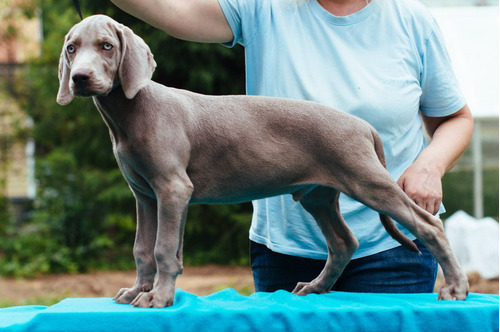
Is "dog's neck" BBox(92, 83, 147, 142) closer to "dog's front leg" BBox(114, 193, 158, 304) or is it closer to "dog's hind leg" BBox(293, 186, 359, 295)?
"dog's front leg" BBox(114, 193, 158, 304)

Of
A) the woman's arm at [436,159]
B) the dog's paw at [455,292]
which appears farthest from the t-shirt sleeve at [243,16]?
the dog's paw at [455,292]

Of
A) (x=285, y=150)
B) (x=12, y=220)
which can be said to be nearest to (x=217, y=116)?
(x=285, y=150)

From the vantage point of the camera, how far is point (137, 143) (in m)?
1.53

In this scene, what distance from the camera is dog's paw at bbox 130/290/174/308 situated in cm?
155

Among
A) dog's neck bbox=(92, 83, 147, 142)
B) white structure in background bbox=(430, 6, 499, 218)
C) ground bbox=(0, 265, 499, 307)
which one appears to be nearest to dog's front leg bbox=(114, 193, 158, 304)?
dog's neck bbox=(92, 83, 147, 142)

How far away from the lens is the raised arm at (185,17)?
183 cm

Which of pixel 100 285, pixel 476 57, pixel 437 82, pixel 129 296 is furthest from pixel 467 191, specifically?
pixel 129 296

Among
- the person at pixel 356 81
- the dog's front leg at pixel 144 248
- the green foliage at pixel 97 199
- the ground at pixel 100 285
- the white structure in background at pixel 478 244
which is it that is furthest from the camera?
the green foliage at pixel 97 199

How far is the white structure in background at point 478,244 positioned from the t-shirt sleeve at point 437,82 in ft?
17.5

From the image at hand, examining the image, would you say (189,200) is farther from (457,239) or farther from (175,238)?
(457,239)

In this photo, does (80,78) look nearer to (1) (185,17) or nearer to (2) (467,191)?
(1) (185,17)

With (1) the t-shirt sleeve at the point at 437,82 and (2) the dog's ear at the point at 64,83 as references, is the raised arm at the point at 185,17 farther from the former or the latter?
(1) the t-shirt sleeve at the point at 437,82

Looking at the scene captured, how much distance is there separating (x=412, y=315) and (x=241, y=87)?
7243 millimetres

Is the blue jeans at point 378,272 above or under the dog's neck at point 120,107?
under
